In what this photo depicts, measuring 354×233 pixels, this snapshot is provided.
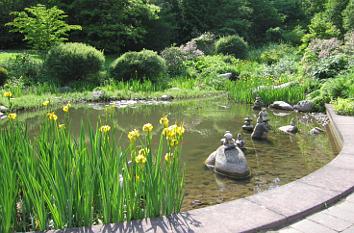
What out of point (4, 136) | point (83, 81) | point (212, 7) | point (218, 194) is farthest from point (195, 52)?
point (4, 136)

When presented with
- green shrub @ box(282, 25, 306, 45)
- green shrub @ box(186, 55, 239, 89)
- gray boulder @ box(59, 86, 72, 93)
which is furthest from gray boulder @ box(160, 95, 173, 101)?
green shrub @ box(282, 25, 306, 45)

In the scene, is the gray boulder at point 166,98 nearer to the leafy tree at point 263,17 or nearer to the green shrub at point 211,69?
the green shrub at point 211,69

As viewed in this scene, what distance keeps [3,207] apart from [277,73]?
14647 millimetres

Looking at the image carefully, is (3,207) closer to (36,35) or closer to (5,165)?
(5,165)

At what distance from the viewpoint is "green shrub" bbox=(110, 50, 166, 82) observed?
1555 centimetres

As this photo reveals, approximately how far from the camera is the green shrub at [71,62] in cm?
1488

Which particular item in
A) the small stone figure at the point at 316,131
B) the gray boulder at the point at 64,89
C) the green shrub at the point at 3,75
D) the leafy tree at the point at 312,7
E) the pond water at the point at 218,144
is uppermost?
the leafy tree at the point at 312,7

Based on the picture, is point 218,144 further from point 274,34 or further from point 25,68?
point 274,34

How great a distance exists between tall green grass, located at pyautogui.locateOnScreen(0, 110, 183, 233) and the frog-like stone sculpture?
7.52 feet

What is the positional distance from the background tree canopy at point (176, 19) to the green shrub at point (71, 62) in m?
6.52

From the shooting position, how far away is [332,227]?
336 centimetres

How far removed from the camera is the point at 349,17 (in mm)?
25547

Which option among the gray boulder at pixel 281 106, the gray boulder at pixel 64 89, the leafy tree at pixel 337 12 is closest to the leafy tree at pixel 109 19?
the gray boulder at pixel 64 89

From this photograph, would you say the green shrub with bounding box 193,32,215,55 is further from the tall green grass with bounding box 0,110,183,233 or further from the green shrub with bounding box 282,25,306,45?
the tall green grass with bounding box 0,110,183,233
